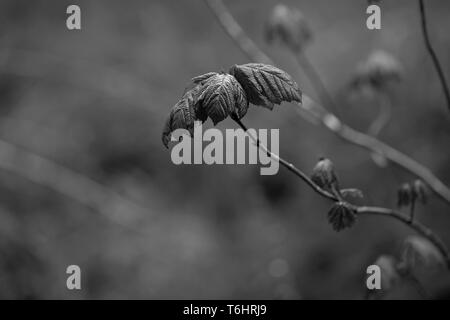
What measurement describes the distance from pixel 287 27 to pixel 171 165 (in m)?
2.28

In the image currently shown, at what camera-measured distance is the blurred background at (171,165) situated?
9.34ft

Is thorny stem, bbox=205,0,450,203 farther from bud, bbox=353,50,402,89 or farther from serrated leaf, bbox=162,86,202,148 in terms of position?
serrated leaf, bbox=162,86,202,148

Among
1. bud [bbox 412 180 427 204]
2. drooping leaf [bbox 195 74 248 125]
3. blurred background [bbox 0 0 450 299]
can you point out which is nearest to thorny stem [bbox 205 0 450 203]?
bud [bbox 412 180 427 204]

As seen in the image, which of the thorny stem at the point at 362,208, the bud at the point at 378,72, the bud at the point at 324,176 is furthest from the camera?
the bud at the point at 378,72

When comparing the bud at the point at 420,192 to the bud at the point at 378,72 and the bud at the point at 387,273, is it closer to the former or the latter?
the bud at the point at 387,273

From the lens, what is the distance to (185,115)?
97 cm

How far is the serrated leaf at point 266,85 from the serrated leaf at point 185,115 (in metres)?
0.12

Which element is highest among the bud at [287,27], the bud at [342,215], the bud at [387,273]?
the bud at [287,27]

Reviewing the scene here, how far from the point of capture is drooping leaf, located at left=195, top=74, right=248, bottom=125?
3.09 ft

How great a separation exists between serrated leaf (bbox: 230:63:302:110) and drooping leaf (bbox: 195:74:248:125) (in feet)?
0.10

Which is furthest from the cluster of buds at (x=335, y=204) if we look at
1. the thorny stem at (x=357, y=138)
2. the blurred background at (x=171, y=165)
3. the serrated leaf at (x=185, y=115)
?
the blurred background at (x=171, y=165)
